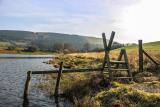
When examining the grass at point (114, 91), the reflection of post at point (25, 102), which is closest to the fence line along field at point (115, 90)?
the grass at point (114, 91)

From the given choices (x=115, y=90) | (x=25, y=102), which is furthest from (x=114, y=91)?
(x=25, y=102)

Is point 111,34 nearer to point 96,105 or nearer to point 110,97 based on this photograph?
point 110,97

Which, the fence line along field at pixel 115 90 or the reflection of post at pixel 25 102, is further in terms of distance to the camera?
the reflection of post at pixel 25 102

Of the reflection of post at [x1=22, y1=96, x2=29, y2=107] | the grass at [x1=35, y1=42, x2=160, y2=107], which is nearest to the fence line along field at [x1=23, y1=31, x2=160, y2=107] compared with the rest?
the grass at [x1=35, y1=42, x2=160, y2=107]

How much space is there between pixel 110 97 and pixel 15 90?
1159 cm

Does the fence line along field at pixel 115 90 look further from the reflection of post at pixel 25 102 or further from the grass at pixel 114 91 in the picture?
the reflection of post at pixel 25 102

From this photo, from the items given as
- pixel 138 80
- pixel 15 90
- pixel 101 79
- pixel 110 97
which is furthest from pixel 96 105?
pixel 15 90

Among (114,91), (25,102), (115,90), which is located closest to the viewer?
(114,91)

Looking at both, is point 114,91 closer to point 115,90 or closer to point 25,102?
point 115,90

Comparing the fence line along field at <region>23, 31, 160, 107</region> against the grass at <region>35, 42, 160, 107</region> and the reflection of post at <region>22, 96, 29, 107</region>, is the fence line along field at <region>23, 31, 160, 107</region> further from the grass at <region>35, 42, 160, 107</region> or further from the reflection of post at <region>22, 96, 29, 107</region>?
the reflection of post at <region>22, 96, 29, 107</region>

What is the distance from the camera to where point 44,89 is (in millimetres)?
24906

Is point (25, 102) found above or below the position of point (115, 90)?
below

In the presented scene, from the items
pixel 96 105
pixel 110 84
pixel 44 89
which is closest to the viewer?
pixel 96 105

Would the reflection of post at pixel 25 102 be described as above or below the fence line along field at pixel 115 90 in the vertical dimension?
below
